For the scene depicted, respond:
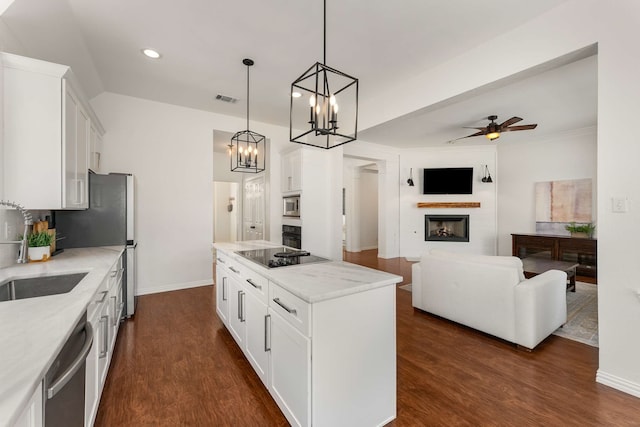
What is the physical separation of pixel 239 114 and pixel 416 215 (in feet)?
15.7

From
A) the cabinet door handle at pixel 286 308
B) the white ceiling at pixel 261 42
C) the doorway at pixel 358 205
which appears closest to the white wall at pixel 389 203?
the doorway at pixel 358 205

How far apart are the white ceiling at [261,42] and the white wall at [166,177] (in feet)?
1.10

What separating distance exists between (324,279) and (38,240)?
2.41 metres

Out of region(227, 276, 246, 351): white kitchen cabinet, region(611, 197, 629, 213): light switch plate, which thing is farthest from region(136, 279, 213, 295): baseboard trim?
region(611, 197, 629, 213): light switch plate

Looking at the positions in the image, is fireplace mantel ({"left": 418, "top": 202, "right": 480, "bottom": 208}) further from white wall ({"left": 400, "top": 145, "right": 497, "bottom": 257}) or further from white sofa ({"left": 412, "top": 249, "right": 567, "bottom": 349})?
white sofa ({"left": 412, "top": 249, "right": 567, "bottom": 349})

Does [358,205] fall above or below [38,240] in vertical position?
above

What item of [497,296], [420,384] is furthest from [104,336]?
[497,296]

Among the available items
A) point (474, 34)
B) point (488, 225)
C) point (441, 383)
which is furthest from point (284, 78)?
point (488, 225)

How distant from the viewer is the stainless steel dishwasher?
888 mm

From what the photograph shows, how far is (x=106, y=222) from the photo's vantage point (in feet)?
10.3

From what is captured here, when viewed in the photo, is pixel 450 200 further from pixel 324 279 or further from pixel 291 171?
pixel 324 279

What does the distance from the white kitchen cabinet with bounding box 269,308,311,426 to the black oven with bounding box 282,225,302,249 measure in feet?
9.85

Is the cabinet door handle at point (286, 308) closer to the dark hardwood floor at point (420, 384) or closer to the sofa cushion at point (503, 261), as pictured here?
the dark hardwood floor at point (420, 384)

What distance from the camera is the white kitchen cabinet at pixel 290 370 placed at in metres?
1.43
